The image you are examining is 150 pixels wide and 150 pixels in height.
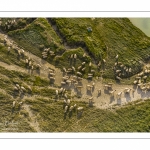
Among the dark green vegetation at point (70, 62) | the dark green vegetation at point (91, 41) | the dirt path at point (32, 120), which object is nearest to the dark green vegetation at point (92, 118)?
the dark green vegetation at point (70, 62)

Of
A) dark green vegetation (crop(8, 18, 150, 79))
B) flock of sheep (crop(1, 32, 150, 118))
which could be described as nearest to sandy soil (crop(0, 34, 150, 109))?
flock of sheep (crop(1, 32, 150, 118))

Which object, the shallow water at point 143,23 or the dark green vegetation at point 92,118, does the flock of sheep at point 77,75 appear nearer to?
the dark green vegetation at point 92,118

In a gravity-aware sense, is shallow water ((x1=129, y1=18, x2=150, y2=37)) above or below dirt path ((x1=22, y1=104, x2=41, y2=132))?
above

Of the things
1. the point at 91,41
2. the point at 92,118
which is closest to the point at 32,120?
the point at 92,118

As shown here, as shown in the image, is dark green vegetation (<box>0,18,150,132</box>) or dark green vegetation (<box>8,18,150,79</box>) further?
dark green vegetation (<box>8,18,150,79</box>)

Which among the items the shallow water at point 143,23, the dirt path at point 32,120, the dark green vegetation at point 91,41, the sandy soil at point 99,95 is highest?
the shallow water at point 143,23

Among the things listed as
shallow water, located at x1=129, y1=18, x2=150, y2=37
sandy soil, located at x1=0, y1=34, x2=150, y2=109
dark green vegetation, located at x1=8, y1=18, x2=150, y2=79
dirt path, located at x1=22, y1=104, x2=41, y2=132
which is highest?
shallow water, located at x1=129, y1=18, x2=150, y2=37

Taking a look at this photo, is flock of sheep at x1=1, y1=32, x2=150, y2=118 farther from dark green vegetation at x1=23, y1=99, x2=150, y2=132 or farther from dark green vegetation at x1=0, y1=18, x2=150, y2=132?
dark green vegetation at x1=23, y1=99, x2=150, y2=132

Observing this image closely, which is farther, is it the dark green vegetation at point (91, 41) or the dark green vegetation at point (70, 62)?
the dark green vegetation at point (91, 41)
